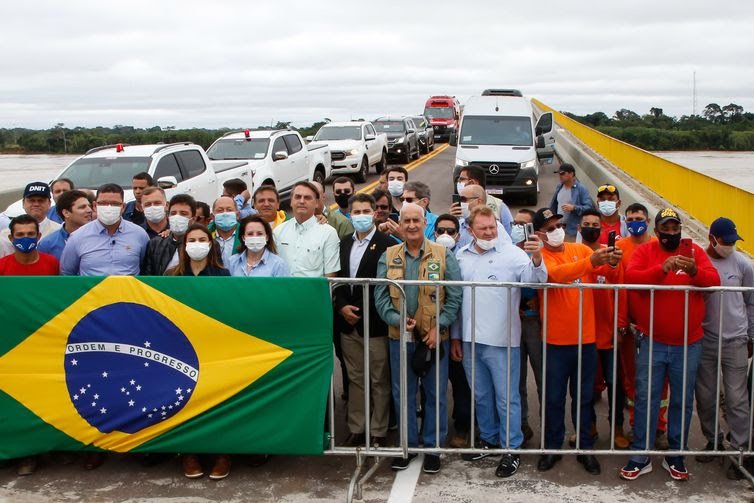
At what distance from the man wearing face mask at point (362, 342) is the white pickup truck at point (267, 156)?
10361mm

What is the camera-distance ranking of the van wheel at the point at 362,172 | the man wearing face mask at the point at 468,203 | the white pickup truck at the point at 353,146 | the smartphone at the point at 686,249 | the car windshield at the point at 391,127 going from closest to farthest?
the smartphone at the point at 686,249 → the man wearing face mask at the point at 468,203 → the white pickup truck at the point at 353,146 → the van wheel at the point at 362,172 → the car windshield at the point at 391,127

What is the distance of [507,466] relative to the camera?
573cm

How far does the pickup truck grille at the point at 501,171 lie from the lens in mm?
18078

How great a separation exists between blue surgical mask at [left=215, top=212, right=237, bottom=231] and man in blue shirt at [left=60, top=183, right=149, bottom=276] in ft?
2.24

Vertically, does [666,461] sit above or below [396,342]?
below

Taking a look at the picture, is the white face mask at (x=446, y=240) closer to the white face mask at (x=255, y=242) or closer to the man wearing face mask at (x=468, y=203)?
the man wearing face mask at (x=468, y=203)

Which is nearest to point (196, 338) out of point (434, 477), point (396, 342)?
point (396, 342)

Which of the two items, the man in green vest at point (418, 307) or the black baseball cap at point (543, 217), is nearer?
the man in green vest at point (418, 307)

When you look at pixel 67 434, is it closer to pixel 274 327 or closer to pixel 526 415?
pixel 274 327

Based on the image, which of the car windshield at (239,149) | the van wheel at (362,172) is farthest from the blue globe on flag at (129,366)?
the van wheel at (362,172)

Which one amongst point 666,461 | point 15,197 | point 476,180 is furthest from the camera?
point 15,197

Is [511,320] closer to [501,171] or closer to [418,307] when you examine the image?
[418,307]

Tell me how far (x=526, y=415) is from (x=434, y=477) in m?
1.16

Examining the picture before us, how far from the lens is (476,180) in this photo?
8195mm
